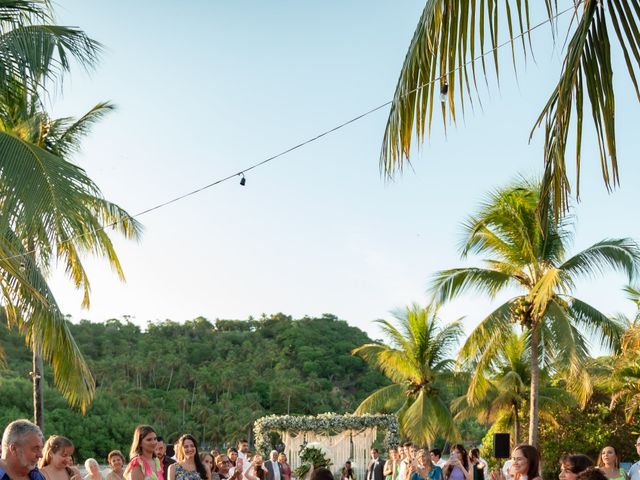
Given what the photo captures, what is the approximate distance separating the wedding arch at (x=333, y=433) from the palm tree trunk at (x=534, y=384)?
767cm

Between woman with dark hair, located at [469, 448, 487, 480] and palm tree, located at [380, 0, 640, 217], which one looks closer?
palm tree, located at [380, 0, 640, 217]

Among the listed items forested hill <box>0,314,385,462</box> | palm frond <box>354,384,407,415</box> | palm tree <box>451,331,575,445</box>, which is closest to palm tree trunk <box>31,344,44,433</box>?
palm frond <box>354,384,407,415</box>

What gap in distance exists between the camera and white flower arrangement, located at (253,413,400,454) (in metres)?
28.9

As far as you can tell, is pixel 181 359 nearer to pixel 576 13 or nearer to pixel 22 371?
pixel 22 371

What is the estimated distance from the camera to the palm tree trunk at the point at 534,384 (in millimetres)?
22375

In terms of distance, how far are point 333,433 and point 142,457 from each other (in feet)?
77.3

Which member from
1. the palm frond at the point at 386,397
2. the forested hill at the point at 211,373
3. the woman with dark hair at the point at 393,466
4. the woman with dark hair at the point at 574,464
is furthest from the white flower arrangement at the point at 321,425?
the forested hill at the point at 211,373

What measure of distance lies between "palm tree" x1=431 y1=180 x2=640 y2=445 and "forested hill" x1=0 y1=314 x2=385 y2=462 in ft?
111

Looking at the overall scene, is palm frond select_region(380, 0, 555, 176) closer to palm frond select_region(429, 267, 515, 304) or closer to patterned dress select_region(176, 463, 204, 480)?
patterned dress select_region(176, 463, 204, 480)

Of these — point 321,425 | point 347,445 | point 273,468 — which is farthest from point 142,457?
point 347,445

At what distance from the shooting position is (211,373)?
7425 cm

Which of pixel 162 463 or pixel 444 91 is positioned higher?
pixel 444 91

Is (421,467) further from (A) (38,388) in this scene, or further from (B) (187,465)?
(A) (38,388)

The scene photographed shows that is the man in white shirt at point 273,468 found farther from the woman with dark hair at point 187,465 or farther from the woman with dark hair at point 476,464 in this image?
the woman with dark hair at point 187,465
